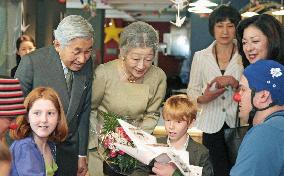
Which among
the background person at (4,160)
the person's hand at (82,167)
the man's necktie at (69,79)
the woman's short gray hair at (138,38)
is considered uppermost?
the woman's short gray hair at (138,38)

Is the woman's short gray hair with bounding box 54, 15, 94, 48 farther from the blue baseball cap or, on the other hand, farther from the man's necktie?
the blue baseball cap

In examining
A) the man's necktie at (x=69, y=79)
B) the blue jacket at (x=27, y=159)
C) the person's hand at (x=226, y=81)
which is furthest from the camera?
the person's hand at (x=226, y=81)

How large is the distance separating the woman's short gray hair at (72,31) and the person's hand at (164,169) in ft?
2.93

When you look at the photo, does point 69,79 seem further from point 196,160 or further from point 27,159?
point 196,160

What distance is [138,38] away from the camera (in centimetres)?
351

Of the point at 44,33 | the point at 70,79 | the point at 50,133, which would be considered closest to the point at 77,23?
the point at 70,79

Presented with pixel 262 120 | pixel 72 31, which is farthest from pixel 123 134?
pixel 262 120

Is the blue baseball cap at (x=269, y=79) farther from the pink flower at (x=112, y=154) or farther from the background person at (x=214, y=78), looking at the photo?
the background person at (x=214, y=78)

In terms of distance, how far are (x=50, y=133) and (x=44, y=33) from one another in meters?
8.55

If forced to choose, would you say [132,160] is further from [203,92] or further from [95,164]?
[203,92]

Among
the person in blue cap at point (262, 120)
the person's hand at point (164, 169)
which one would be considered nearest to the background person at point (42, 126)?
the person's hand at point (164, 169)

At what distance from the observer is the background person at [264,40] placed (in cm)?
331

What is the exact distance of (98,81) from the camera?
3643 mm

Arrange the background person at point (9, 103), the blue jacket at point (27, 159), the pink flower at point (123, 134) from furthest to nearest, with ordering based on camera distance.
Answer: the pink flower at point (123, 134)
the blue jacket at point (27, 159)
the background person at point (9, 103)
